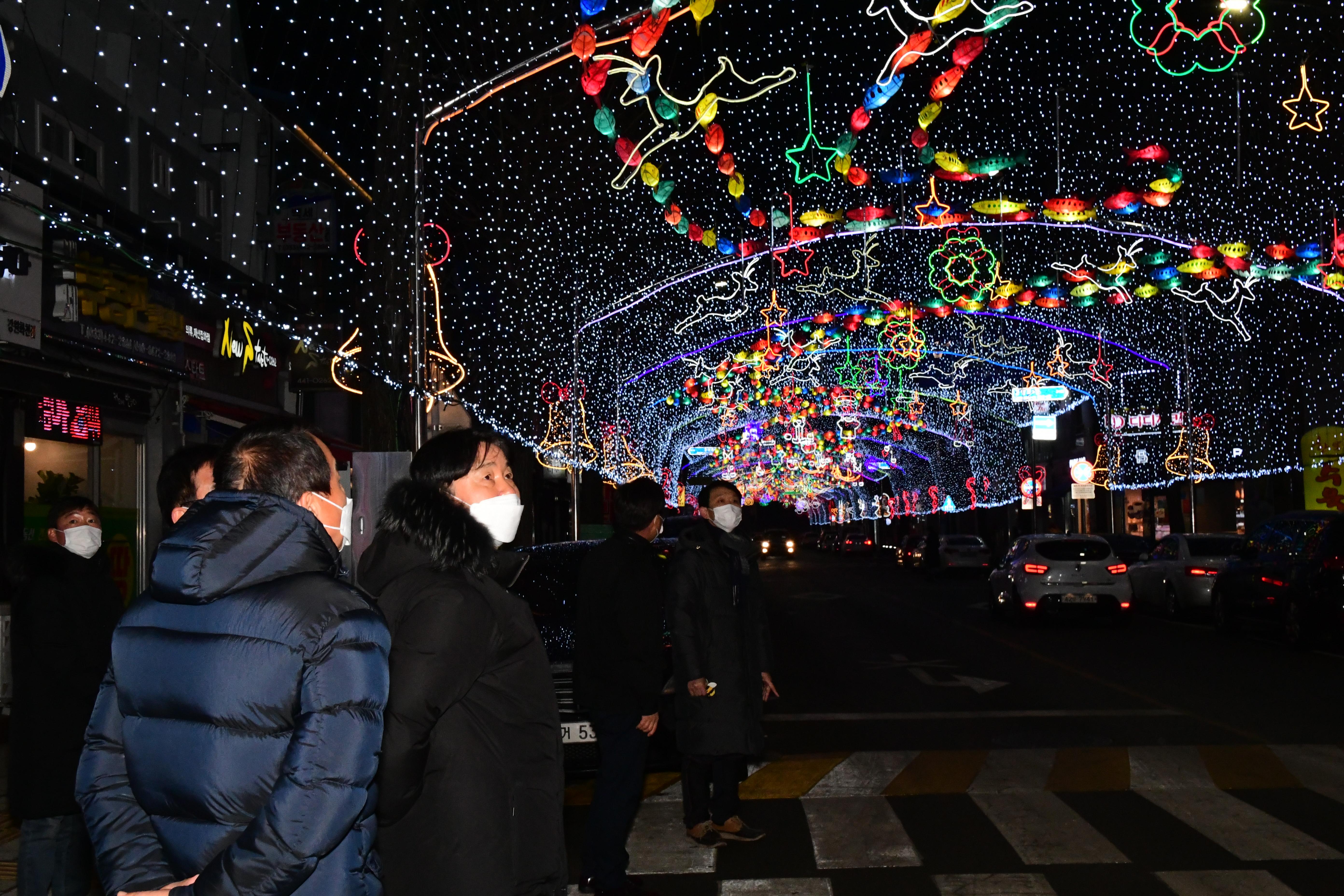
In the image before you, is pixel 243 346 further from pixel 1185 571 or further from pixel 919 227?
pixel 1185 571

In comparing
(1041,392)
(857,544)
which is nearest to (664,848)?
(1041,392)

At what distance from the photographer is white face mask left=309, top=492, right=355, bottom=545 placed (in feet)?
10.5

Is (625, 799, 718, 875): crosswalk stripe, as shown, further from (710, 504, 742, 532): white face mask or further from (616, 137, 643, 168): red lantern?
(616, 137, 643, 168): red lantern

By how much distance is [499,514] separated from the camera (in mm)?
3836

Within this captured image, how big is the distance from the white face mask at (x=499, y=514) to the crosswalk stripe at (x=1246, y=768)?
255 inches

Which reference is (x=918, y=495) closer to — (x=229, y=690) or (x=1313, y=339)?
(x=1313, y=339)

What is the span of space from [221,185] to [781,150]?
8.29 metres

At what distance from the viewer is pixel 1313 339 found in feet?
107

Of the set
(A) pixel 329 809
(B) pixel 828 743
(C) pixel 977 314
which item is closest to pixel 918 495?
(C) pixel 977 314

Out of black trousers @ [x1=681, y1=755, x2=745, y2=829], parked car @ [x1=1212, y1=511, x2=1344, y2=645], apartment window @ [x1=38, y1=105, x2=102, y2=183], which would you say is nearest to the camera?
black trousers @ [x1=681, y1=755, x2=745, y2=829]

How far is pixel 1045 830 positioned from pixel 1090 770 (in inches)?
78.5

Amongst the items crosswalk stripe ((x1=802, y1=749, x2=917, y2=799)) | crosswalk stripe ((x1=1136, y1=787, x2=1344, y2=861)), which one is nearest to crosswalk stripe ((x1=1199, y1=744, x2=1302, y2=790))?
crosswalk stripe ((x1=1136, y1=787, x2=1344, y2=861))

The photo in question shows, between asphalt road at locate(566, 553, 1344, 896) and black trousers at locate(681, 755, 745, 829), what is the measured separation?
0.64ft

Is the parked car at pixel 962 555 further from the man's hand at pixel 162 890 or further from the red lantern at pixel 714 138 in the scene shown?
the man's hand at pixel 162 890
